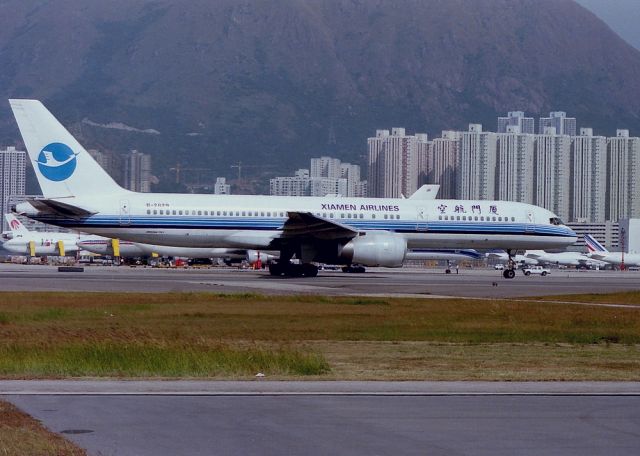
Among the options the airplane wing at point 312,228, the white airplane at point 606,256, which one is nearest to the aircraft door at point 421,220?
the airplane wing at point 312,228

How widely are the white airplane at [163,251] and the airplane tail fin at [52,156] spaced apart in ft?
41.7

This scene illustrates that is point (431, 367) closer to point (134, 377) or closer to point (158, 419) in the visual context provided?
point (134, 377)

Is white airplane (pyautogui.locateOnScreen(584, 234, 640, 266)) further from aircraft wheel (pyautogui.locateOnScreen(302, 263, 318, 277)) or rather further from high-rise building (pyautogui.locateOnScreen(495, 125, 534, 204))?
high-rise building (pyautogui.locateOnScreen(495, 125, 534, 204))

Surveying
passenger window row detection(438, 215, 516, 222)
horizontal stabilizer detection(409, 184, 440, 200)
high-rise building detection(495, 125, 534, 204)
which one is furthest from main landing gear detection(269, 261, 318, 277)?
high-rise building detection(495, 125, 534, 204)

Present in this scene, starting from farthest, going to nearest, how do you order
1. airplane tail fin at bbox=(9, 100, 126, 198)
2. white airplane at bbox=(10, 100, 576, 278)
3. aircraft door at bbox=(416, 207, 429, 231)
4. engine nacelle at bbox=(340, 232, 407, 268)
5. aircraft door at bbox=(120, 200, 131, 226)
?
1. aircraft door at bbox=(416, 207, 429, 231)
2. airplane tail fin at bbox=(9, 100, 126, 198)
3. aircraft door at bbox=(120, 200, 131, 226)
4. white airplane at bbox=(10, 100, 576, 278)
5. engine nacelle at bbox=(340, 232, 407, 268)

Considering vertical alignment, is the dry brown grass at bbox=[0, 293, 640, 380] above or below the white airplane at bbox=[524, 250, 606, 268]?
below

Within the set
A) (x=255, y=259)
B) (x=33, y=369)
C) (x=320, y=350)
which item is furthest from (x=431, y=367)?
(x=255, y=259)

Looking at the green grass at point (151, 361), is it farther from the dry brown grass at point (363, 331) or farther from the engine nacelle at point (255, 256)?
the engine nacelle at point (255, 256)

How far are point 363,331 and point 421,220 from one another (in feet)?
95.4

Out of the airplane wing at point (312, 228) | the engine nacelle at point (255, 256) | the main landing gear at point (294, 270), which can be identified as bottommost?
the main landing gear at point (294, 270)

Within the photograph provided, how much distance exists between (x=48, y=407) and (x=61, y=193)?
38745 millimetres

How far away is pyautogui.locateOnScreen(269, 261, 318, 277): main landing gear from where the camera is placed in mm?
52688

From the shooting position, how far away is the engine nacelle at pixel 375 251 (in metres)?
49.2

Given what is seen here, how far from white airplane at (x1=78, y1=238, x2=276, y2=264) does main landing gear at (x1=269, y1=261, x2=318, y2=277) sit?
1031cm
